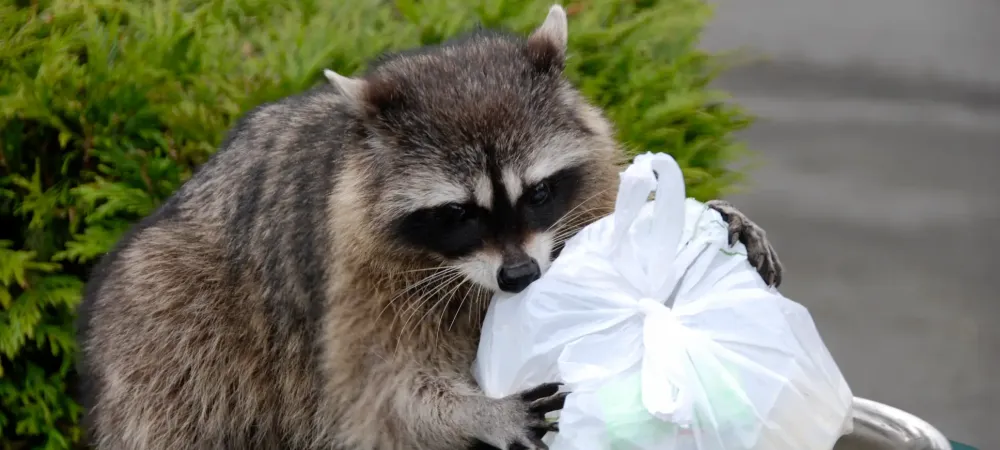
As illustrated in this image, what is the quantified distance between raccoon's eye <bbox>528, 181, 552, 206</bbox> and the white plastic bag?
153 mm

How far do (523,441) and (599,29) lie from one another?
80.0 inches

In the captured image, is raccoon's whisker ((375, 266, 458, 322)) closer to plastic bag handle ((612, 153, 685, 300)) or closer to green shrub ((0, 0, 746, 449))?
plastic bag handle ((612, 153, 685, 300))

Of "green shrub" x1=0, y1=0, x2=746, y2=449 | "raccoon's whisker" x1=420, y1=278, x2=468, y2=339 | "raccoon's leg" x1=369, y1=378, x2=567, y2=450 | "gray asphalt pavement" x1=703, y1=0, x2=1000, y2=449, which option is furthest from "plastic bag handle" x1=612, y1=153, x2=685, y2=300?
"gray asphalt pavement" x1=703, y1=0, x2=1000, y2=449

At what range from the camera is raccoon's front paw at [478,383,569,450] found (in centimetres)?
→ 200

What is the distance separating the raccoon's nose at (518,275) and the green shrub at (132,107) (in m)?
1.28

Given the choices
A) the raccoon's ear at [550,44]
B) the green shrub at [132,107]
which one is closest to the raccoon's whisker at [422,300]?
the raccoon's ear at [550,44]

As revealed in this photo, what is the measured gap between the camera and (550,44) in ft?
8.01

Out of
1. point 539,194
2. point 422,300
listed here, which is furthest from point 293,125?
point 539,194

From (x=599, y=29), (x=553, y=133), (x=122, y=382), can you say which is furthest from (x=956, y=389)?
(x=122, y=382)

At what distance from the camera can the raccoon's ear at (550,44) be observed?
242 cm

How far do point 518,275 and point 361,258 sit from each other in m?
0.43

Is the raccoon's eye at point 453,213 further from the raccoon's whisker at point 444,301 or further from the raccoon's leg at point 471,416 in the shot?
the raccoon's leg at point 471,416

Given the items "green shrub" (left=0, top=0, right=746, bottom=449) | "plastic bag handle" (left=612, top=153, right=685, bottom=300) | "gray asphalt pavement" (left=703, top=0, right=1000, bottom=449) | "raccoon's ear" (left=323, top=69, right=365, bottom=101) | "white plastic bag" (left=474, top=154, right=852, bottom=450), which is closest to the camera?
"white plastic bag" (left=474, top=154, right=852, bottom=450)

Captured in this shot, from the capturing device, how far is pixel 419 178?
2.23 metres
